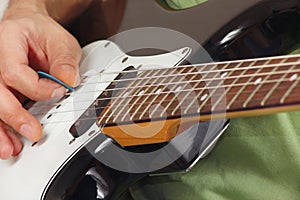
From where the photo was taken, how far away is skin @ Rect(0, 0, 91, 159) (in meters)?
0.72

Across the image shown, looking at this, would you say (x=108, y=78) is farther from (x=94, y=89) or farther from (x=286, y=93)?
(x=286, y=93)

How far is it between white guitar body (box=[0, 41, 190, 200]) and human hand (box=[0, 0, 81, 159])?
0.6 inches

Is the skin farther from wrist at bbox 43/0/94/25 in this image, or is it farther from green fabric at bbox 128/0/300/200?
green fabric at bbox 128/0/300/200

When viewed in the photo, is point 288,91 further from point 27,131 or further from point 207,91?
point 27,131

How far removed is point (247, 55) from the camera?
706mm

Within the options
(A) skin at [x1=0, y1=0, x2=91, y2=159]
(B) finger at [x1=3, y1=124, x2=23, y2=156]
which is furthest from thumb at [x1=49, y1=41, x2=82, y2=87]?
(B) finger at [x1=3, y1=124, x2=23, y2=156]

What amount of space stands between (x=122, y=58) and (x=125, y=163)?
169 millimetres

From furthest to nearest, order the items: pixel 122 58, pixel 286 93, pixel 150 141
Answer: pixel 122 58 < pixel 150 141 < pixel 286 93

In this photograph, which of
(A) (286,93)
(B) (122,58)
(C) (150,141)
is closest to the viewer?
(A) (286,93)

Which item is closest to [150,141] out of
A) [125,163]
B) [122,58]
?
[125,163]

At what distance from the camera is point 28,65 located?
2.59ft

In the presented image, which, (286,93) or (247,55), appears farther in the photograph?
(247,55)

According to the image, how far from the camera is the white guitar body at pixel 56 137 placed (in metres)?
0.68

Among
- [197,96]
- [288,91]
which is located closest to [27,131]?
[197,96]
